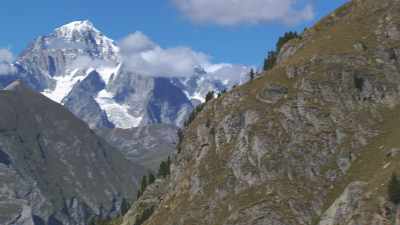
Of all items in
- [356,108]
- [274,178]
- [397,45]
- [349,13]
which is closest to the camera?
[274,178]

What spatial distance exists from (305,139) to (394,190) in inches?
1401

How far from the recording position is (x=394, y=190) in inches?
4451

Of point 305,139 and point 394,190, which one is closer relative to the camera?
point 394,190

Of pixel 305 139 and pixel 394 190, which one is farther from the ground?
pixel 305 139

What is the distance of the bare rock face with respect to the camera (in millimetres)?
132500

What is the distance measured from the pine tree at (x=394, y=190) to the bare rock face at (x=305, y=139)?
426 cm

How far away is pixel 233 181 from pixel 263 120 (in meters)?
14.8

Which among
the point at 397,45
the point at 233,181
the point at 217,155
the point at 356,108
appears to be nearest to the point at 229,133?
the point at 217,155

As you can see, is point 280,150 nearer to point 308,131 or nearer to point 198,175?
point 308,131

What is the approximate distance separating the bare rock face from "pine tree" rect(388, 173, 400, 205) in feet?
14.0

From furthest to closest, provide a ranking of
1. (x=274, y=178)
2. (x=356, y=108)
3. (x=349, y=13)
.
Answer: (x=349, y=13) < (x=356, y=108) < (x=274, y=178)

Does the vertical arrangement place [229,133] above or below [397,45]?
below

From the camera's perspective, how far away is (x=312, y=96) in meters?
154

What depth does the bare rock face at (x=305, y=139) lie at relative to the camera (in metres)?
132
